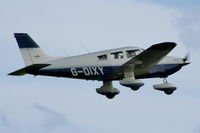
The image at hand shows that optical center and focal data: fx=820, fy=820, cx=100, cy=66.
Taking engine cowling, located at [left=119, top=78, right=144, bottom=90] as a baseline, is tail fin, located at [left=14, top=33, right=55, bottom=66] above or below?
above

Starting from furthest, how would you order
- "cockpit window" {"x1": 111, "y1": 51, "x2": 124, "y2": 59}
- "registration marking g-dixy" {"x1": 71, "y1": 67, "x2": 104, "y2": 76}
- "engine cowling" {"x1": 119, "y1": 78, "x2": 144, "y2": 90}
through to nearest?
1. "cockpit window" {"x1": 111, "y1": 51, "x2": 124, "y2": 59}
2. "registration marking g-dixy" {"x1": 71, "y1": 67, "x2": 104, "y2": 76}
3. "engine cowling" {"x1": 119, "y1": 78, "x2": 144, "y2": 90}

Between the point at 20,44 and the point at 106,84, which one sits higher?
the point at 20,44

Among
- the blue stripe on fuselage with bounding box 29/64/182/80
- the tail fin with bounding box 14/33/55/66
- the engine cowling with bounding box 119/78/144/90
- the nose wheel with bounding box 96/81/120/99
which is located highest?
the tail fin with bounding box 14/33/55/66

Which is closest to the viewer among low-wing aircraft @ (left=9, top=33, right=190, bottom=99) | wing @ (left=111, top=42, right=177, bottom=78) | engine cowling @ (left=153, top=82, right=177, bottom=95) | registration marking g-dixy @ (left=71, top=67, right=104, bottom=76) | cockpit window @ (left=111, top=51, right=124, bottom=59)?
wing @ (left=111, top=42, right=177, bottom=78)

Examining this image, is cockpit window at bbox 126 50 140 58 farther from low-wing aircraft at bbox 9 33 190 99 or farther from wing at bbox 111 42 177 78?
wing at bbox 111 42 177 78

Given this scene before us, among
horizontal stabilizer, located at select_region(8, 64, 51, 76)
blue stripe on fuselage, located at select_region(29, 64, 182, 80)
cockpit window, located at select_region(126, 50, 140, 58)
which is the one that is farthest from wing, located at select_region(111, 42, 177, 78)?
horizontal stabilizer, located at select_region(8, 64, 51, 76)

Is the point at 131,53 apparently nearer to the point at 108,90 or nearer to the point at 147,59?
the point at 147,59

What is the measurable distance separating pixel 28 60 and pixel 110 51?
152 inches

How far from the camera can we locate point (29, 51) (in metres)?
38.4

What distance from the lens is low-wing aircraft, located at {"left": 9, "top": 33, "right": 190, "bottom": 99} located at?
37.6 meters

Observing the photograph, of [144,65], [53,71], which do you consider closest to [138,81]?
[144,65]

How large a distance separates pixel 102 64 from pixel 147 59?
2114 millimetres

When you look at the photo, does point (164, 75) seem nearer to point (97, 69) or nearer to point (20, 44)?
point (97, 69)

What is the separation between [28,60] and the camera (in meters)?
38.2
